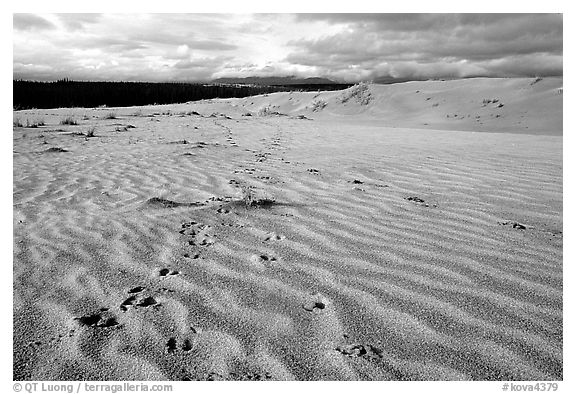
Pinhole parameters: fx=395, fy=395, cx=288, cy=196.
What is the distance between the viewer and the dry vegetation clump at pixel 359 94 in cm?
2000

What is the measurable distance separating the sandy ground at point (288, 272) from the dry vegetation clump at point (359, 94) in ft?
50.6

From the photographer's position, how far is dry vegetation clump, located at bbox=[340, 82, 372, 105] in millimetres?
20000

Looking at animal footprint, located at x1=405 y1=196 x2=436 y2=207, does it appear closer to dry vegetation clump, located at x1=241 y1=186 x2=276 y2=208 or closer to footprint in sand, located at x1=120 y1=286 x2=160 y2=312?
dry vegetation clump, located at x1=241 y1=186 x2=276 y2=208

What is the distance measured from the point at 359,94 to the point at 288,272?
772 inches

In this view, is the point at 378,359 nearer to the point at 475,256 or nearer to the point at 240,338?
the point at 240,338

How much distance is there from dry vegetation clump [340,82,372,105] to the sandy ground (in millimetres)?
15410

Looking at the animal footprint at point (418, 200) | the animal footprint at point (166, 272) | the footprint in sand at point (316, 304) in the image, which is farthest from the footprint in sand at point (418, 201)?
the animal footprint at point (166, 272)

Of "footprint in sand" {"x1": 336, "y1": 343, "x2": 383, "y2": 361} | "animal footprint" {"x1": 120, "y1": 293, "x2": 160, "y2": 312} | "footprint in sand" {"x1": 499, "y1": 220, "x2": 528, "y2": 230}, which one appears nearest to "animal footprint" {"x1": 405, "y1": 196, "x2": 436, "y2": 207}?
"footprint in sand" {"x1": 499, "y1": 220, "x2": 528, "y2": 230}

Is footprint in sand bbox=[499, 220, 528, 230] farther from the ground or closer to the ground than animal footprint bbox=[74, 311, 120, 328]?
farther from the ground

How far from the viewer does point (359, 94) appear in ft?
67.9

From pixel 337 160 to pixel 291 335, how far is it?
165 inches

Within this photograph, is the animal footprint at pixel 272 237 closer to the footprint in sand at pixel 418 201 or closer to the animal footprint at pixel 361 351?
the animal footprint at pixel 361 351

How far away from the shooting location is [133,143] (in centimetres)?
744
